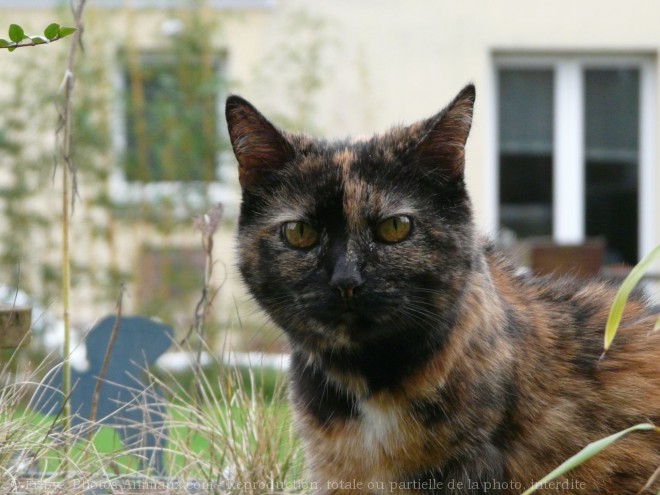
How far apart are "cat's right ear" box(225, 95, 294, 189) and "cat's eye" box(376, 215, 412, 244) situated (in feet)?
0.97

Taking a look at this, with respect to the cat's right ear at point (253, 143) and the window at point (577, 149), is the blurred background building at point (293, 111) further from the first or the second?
the cat's right ear at point (253, 143)

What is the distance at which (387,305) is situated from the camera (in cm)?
188

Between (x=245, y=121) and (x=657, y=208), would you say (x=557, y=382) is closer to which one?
(x=245, y=121)

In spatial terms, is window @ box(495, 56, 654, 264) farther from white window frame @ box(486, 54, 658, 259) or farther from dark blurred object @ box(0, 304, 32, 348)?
dark blurred object @ box(0, 304, 32, 348)

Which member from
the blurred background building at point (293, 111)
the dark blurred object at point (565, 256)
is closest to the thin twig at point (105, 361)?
the blurred background building at point (293, 111)

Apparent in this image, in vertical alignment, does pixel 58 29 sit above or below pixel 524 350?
above

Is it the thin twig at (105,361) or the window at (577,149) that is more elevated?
the window at (577,149)

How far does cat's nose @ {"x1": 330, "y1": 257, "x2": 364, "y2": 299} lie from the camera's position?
1841 millimetres

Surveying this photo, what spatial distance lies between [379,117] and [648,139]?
2.48m

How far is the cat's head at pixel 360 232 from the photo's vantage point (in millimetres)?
1899

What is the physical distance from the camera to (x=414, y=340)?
1.95 m

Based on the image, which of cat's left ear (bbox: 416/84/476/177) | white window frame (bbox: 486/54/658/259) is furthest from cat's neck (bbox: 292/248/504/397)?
white window frame (bbox: 486/54/658/259)

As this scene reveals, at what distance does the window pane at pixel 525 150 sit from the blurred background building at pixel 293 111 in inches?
0.5

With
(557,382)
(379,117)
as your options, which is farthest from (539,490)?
(379,117)
